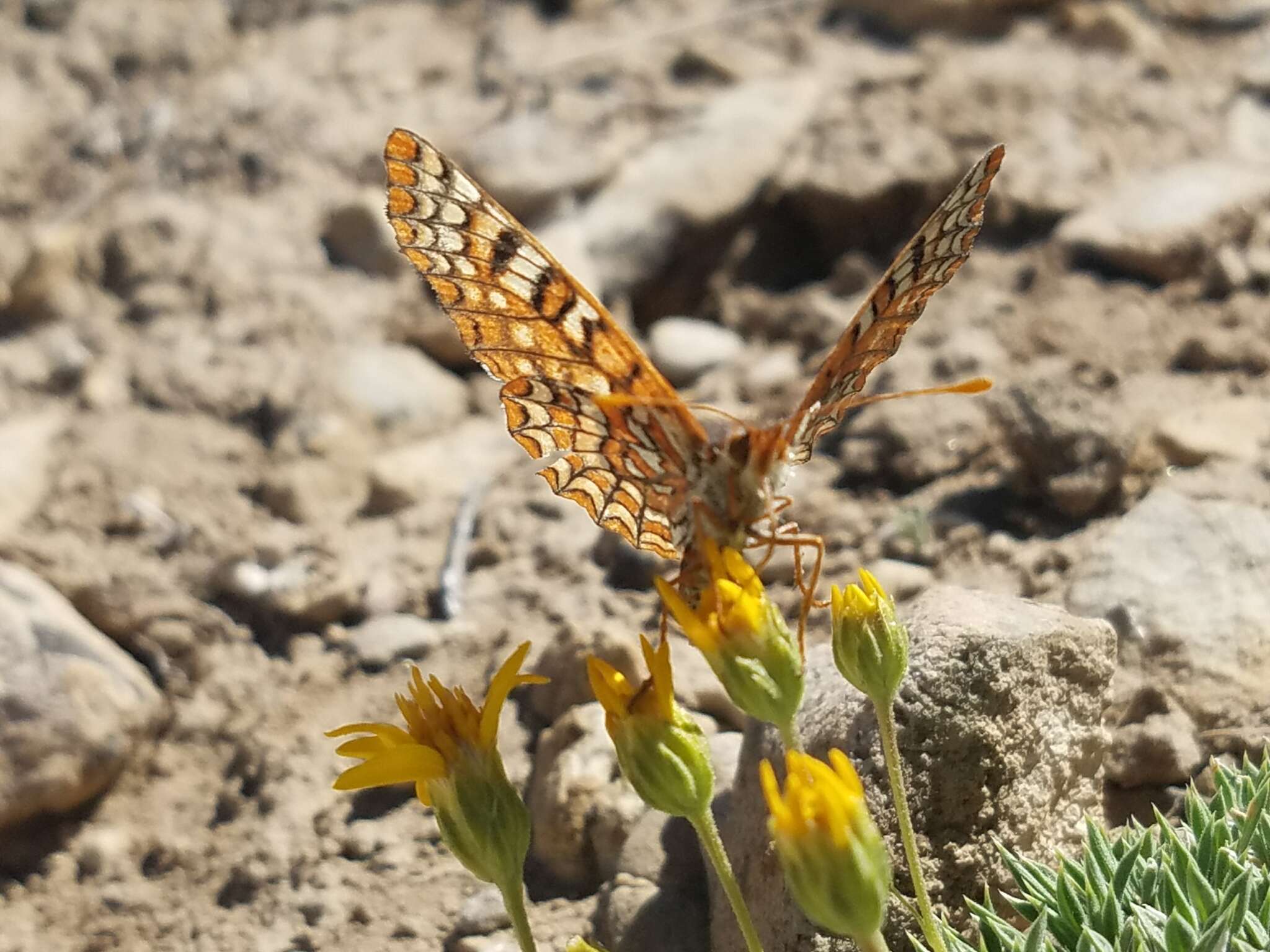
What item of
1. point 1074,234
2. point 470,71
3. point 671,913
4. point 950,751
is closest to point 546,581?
Result: point 671,913

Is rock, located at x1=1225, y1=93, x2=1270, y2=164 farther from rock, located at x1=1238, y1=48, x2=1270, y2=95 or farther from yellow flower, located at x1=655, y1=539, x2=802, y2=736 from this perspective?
yellow flower, located at x1=655, y1=539, x2=802, y2=736

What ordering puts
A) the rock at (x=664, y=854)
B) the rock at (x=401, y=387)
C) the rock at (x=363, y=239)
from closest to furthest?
the rock at (x=664, y=854) → the rock at (x=401, y=387) → the rock at (x=363, y=239)

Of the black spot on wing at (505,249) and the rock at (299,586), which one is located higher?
the black spot on wing at (505,249)

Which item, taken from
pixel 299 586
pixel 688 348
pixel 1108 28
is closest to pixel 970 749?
pixel 299 586

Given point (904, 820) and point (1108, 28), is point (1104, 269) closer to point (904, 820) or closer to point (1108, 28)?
point (1108, 28)

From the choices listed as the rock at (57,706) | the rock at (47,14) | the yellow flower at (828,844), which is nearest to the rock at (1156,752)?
the yellow flower at (828,844)

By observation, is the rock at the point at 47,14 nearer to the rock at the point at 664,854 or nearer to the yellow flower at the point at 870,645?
the rock at the point at 664,854

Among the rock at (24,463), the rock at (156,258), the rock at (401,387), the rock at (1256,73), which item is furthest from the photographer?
the rock at (1256,73)

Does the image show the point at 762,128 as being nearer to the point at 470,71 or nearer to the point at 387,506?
the point at 470,71
